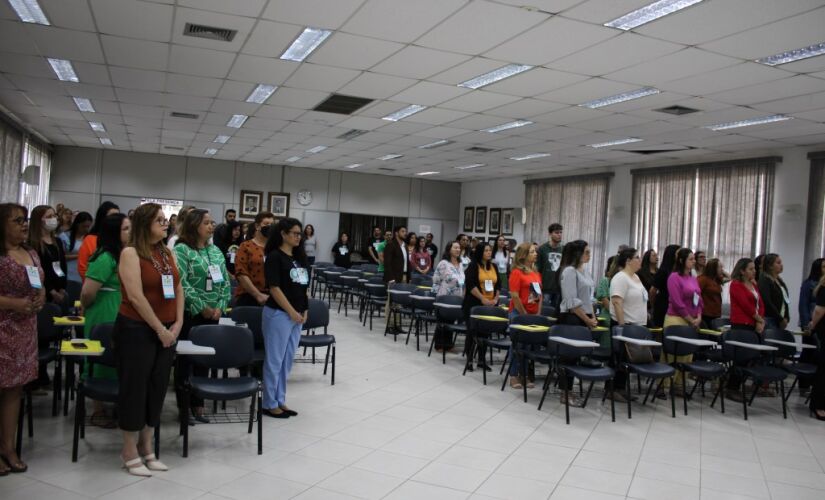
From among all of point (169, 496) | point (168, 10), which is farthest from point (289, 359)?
point (168, 10)

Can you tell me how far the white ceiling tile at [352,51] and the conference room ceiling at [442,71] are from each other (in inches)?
1.0

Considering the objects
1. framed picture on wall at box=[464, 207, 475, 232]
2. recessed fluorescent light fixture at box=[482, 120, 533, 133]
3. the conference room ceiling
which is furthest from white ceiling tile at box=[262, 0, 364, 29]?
framed picture on wall at box=[464, 207, 475, 232]

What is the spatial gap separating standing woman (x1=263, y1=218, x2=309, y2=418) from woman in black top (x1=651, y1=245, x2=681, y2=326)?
428cm

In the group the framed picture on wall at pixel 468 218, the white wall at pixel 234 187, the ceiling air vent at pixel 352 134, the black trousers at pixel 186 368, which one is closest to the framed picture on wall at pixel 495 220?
the framed picture on wall at pixel 468 218

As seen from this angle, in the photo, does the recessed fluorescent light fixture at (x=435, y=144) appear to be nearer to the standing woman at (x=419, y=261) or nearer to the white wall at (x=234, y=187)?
the standing woman at (x=419, y=261)

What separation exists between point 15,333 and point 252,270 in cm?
223

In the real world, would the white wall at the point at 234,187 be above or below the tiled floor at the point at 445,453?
above

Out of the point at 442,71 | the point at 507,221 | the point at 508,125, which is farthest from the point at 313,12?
the point at 507,221

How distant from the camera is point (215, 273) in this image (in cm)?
450

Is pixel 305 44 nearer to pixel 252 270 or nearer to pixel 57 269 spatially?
pixel 252 270

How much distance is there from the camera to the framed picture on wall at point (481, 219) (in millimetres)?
17344

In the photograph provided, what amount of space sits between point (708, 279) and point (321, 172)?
1220 centimetres

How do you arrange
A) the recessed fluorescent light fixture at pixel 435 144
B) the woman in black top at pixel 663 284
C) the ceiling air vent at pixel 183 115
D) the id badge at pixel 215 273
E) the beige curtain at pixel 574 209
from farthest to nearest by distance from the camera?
the beige curtain at pixel 574 209 < the recessed fluorescent light fixture at pixel 435 144 < the ceiling air vent at pixel 183 115 < the woman in black top at pixel 663 284 < the id badge at pixel 215 273

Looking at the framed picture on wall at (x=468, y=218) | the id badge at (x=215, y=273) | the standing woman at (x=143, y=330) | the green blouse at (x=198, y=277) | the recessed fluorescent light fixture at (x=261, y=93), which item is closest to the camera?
the standing woman at (x=143, y=330)
